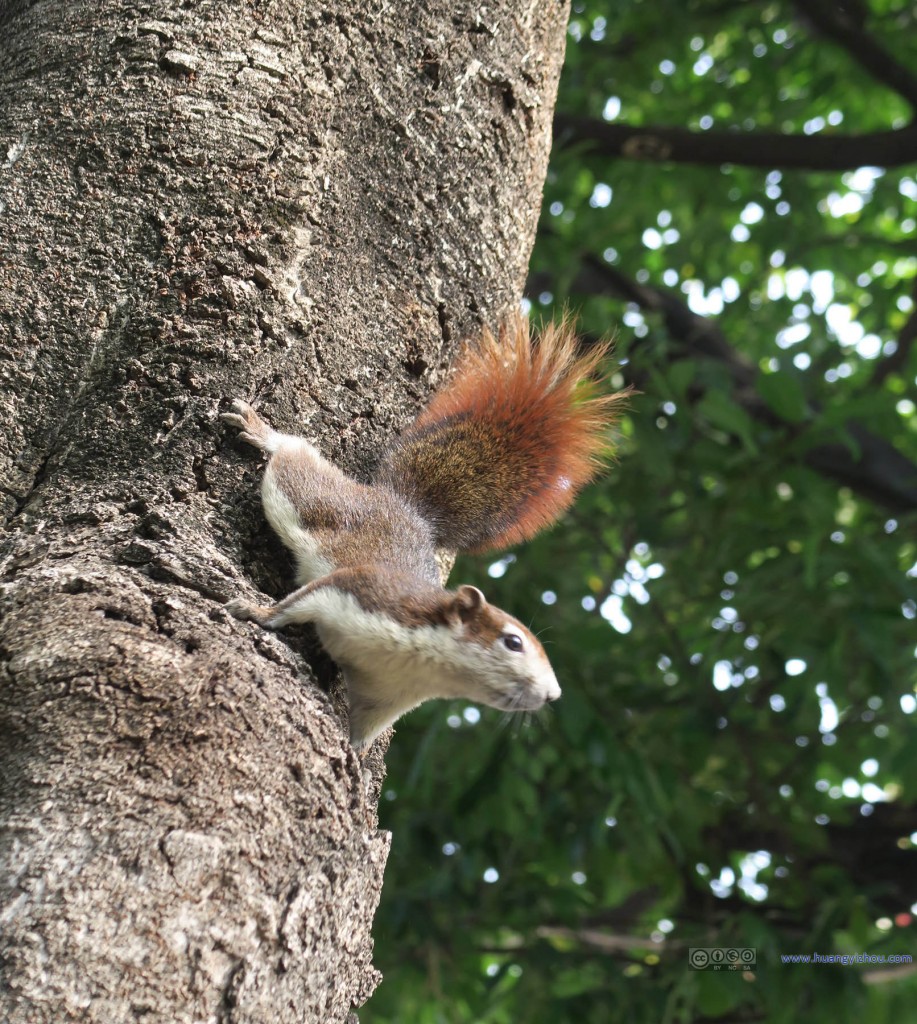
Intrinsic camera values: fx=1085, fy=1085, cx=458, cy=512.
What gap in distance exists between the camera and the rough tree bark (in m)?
0.87

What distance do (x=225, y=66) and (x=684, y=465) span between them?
2.03m

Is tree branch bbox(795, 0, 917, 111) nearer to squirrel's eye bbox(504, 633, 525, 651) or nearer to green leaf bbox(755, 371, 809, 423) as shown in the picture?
green leaf bbox(755, 371, 809, 423)

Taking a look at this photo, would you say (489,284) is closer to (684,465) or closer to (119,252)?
(119,252)

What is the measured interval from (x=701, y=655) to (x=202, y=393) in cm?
230

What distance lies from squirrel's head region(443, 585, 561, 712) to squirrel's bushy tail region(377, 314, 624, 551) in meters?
0.21

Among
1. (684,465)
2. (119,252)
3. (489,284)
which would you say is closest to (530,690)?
(489,284)

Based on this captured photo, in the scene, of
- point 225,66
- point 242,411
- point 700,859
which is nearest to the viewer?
point 242,411

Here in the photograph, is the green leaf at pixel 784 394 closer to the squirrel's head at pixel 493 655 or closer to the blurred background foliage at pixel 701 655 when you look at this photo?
the blurred background foliage at pixel 701 655

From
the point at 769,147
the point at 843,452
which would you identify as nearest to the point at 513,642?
the point at 843,452

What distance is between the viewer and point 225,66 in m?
1.47

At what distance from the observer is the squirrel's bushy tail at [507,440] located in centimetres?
152

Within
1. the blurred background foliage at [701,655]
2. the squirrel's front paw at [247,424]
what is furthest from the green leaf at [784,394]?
the squirrel's front paw at [247,424]

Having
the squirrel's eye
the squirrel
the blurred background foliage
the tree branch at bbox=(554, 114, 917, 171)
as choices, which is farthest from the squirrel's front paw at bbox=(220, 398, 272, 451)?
the tree branch at bbox=(554, 114, 917, 171)

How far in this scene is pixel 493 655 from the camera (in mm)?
1319
